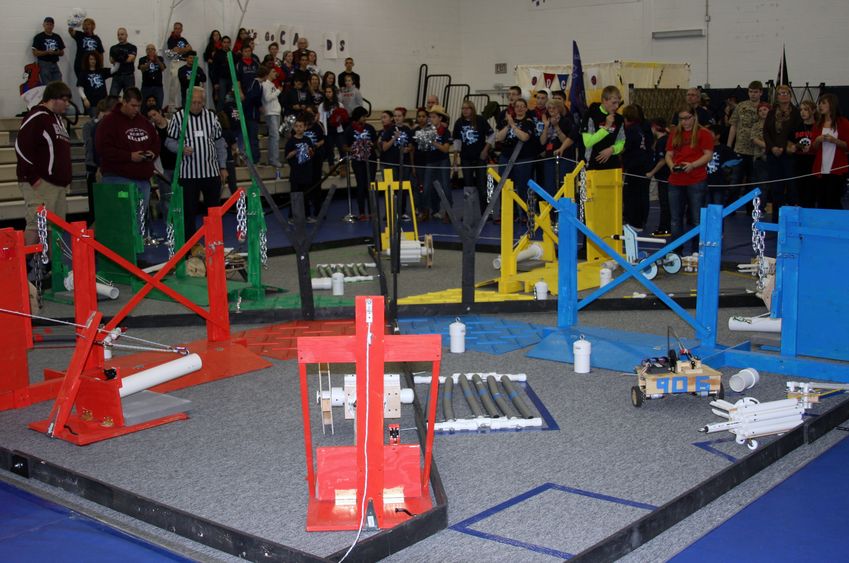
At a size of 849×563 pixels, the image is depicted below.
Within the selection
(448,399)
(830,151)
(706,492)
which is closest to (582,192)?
(830,151)

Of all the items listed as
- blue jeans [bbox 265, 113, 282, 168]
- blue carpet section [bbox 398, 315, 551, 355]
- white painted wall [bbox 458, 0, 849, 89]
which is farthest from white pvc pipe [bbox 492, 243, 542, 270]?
white painted wall [bbox 458, 0, 849, 89]

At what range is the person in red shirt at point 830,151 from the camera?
35.0ft

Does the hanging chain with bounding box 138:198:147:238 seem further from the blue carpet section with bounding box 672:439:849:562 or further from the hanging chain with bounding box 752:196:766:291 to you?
the blue carpet section with bounding box 672:439:849:562

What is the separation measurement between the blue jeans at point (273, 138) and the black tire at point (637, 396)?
12.8 meters

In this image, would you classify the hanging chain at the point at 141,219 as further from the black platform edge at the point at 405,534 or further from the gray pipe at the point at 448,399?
the black platform edge at the point at 405,534

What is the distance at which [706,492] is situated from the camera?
441 centimetres

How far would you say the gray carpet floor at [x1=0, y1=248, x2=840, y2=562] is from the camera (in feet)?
13.8

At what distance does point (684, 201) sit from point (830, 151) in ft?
Result: 5.97

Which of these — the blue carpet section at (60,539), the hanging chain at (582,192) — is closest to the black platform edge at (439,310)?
the hanging chain at (582,192)

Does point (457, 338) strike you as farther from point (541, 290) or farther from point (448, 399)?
point (541, 290)

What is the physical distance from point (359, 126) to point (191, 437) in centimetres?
998

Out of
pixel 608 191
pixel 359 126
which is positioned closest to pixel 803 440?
pixel 608 191

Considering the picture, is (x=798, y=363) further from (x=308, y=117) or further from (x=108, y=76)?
(x=108, y=76)

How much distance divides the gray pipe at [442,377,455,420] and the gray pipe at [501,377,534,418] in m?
0.35
